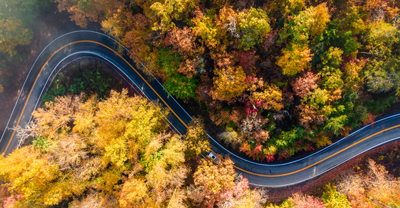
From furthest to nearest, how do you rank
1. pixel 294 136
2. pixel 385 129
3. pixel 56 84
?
pixel 56 84 < pixel 385 129 < pixel 294 136

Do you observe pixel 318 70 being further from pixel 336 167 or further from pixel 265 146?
pixel 336 167

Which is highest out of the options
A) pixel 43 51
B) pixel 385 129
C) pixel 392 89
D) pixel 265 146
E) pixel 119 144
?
pixel 43 51

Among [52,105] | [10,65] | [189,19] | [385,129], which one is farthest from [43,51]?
[385,129]

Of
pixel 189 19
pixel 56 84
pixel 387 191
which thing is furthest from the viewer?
pixel 56 84

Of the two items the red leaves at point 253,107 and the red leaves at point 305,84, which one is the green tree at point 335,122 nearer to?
the red leaves at point 305,84

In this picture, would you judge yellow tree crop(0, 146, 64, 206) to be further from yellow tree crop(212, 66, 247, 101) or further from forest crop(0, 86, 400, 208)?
yellow tree crop(212, 66, 247, 101)

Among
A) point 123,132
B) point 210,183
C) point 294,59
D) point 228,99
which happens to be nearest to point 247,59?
point 294,59
